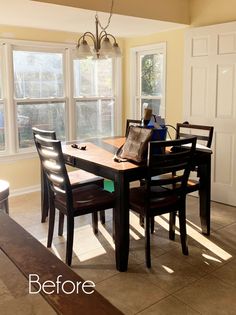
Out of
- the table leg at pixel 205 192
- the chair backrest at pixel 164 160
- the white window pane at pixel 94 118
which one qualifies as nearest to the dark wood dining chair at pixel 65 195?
the chair backrest at pixel 164 160

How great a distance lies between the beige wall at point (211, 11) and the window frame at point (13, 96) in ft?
5.37

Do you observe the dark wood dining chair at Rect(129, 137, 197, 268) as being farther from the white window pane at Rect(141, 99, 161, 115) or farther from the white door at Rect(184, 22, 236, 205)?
the white window pane at Rect(141, 99, 161, 115)

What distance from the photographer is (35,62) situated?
181 inches

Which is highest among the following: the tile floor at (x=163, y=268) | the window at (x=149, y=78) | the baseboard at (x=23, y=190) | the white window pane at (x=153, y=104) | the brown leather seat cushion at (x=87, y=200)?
the window at (x=149, y=78)

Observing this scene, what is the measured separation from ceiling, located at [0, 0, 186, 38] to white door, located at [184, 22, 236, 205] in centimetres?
44

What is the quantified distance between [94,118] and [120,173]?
2.99m

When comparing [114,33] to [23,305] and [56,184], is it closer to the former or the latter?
[56,184]

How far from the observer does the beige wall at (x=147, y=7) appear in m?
3.37

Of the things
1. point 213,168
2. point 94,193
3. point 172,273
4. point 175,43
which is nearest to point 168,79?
point 175,43

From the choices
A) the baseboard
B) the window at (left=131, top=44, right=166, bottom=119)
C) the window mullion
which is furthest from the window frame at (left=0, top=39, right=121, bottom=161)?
the window at (left=131, top=44, right=166, bottom=119)

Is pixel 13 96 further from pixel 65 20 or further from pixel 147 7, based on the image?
pixel 147 7

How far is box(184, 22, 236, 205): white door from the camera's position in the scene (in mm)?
3936

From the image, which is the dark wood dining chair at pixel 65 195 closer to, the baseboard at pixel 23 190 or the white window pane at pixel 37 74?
the baseboard at pixel 23 190

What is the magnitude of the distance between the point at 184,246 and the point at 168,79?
2.57 meters
